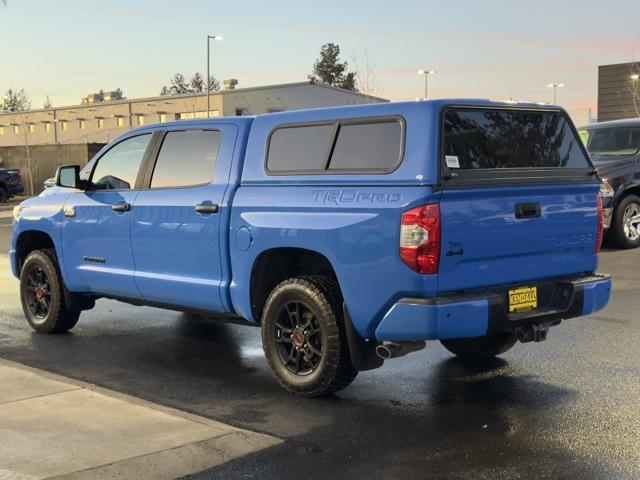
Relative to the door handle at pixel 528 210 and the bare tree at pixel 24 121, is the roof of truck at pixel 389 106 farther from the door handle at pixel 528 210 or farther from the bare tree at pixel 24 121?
the bare tree at pixel 24 121

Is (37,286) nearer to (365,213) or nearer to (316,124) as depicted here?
(316,124)

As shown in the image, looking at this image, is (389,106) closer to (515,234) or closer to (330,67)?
(515,234)

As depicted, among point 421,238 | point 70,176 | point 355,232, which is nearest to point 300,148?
point 355,232

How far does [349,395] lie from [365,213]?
1.41 meters

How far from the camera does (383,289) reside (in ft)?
15.9

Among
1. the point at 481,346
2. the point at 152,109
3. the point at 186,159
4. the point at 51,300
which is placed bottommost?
the point at 481,346

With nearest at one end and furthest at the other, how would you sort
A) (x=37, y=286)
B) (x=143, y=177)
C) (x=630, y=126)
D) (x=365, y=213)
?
(x=365, y=213) < (x=143, y=177) < (x=37, y=286) < (x=630, y=126)

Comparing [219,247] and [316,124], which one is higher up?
[316,124]

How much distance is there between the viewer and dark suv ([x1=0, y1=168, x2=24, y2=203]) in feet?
92.4

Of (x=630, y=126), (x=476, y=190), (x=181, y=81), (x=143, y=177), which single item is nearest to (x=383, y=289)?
(x=476, y=190)

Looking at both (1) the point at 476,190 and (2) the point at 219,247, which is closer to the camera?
(1) the point at 476,190

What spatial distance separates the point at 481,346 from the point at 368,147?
2.13 m

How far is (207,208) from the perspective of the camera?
5.91 m

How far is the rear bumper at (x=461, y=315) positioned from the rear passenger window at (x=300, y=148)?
123 cm
